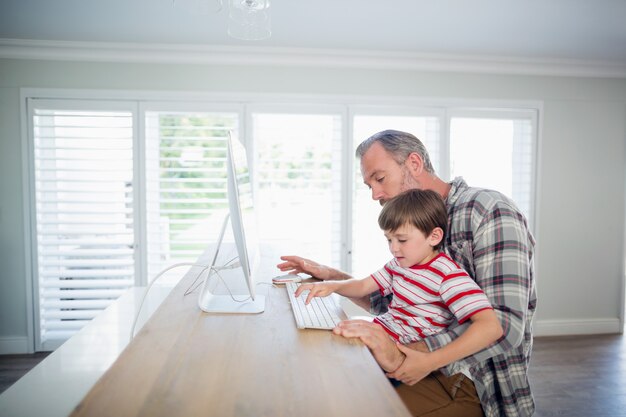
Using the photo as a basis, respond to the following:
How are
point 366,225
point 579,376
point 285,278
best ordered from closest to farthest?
point 285,278 < point 579,376 < point 366,225

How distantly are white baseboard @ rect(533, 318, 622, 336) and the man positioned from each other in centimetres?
299

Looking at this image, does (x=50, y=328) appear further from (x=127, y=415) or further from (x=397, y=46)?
(x=397, y=46)

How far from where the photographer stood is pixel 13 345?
339cm

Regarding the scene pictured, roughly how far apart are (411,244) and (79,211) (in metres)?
2.97

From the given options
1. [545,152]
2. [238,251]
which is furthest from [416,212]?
[545,152]

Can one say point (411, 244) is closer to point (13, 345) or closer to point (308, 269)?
point (308, 269)

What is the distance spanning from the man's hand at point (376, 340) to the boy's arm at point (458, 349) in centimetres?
3

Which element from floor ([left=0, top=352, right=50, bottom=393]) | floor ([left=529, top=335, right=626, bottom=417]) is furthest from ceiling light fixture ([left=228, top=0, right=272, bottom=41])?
floor ([left=0, top=352, right=50, bottom=393])

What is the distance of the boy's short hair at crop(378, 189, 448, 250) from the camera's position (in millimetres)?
1222

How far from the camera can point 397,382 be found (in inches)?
50.3

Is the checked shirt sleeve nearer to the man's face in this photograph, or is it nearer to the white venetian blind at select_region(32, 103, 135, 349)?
the man's face

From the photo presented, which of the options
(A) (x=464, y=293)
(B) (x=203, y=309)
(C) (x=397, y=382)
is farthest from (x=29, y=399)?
(A) (x=464, y=293)

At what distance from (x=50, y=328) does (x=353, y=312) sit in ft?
8.06

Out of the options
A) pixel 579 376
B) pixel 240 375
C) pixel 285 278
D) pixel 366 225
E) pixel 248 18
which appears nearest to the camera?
pixel 240 375
